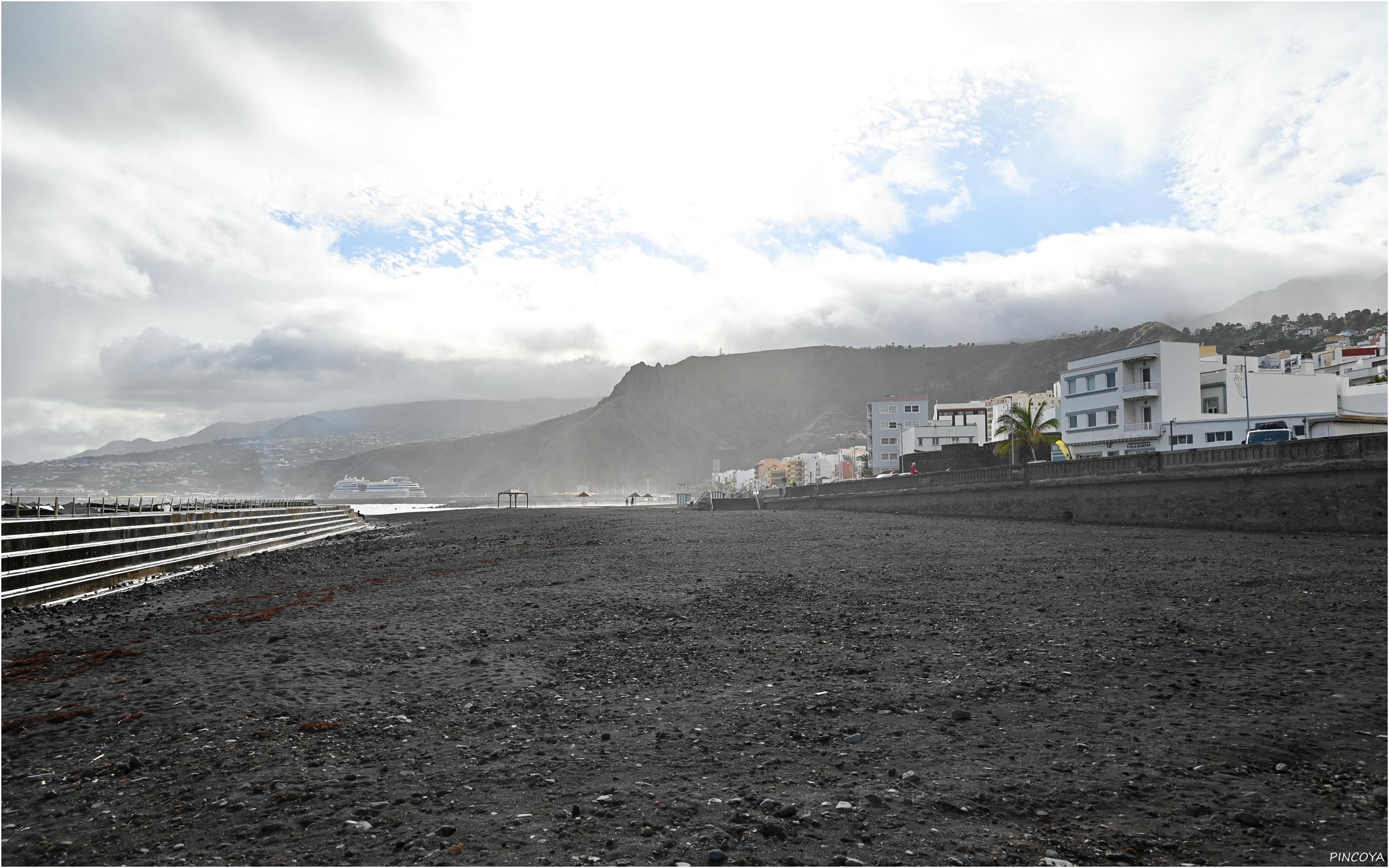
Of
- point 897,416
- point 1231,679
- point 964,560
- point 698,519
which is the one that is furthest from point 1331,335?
point 1231,679

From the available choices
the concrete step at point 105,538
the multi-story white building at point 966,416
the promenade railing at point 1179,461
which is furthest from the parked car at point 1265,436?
the multi-story white building at point 966,416

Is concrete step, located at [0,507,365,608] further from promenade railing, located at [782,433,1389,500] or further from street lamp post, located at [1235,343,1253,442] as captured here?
street lamp post, located at [1235,343,1253,442]

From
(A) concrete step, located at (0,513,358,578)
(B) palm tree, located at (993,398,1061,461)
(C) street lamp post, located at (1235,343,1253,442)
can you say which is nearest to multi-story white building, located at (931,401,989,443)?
(B) palm tree, located at (993,398,1061,461)

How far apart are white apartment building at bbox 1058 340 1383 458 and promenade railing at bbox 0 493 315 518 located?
45.5 metres

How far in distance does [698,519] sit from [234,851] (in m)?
40.1

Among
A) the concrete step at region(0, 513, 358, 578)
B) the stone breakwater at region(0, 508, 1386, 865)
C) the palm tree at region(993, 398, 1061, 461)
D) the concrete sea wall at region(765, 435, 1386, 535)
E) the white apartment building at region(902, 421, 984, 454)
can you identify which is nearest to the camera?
the stone breakwater at region(0, 508, 1386, 865)

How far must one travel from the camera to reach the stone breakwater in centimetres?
390

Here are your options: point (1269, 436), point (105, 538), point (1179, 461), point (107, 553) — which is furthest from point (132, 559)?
point (1269, 436)

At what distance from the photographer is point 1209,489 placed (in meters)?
24.6

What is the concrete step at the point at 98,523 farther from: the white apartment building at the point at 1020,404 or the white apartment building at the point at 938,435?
the white apartment building at the point at 938,435

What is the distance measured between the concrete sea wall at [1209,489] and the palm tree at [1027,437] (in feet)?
47.7

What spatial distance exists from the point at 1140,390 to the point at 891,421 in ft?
174

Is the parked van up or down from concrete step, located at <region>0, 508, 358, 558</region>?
up

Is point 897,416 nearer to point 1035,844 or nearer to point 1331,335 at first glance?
point 1331,335
